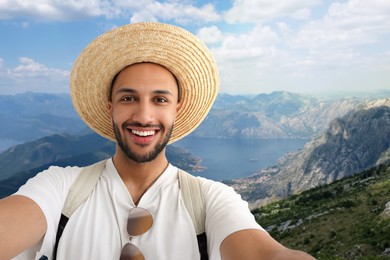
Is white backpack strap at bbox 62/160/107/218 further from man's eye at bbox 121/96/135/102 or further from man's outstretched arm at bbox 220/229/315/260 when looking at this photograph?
man's outstretched arm at bbox 220/229/315/260

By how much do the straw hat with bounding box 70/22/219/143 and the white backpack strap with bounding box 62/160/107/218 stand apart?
105cm

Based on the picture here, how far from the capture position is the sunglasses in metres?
3.44

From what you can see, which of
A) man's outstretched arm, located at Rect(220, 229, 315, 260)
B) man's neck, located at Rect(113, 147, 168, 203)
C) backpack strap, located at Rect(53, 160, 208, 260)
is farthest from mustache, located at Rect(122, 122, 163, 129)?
man's outstretched arm, located at Rect(220, 229, 315, 260)

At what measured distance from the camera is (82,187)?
3.80 meters

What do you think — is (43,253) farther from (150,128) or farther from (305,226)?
(305,226)

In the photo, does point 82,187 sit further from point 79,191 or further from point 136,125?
point 136,125

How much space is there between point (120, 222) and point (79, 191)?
1.75ft

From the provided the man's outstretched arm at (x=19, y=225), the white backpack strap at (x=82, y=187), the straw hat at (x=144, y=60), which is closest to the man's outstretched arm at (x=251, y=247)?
the white backpack strap at (x=82, y=187)

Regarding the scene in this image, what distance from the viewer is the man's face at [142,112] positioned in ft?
12.9

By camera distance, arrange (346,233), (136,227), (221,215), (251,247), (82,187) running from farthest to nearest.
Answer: (346,233)
(82,187)
(136,227)
(221,215)
(251,247)

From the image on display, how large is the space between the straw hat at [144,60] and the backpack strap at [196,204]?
123 centimetres

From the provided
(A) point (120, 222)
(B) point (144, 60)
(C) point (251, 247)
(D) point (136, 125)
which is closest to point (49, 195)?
(A) point (120, 222)

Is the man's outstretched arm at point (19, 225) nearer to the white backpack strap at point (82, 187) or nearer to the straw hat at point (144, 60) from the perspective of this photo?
the white backpack strap at point (82, 187)

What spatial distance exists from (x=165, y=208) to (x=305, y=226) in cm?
4736
